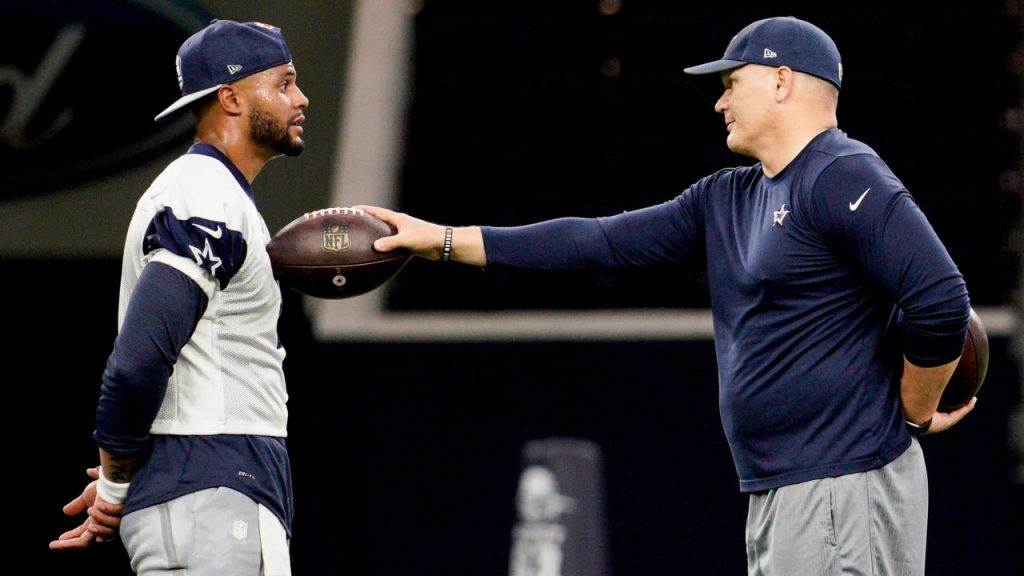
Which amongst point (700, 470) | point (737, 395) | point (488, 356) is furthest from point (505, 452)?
point (737, 395)

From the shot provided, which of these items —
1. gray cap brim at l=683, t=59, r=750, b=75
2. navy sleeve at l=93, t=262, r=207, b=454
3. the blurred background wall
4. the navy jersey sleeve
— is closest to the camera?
navy sleeve at l=93, t=262, r=207, b=454

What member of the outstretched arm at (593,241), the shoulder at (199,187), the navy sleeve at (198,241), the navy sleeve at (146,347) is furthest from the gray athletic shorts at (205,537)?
the outstretched arm at (593,241)

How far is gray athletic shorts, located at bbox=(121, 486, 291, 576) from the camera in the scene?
282 centimetres

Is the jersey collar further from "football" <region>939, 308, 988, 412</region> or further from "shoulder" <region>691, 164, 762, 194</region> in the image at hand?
"football" <region>939, 308, 988, 412</region>

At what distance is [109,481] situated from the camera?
292cm

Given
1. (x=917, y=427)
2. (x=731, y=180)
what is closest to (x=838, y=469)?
(x=917, y=427)

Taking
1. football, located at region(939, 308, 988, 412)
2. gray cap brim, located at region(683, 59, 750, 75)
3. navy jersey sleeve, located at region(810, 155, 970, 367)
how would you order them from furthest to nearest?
football, located at region(939, 308, 988, 412)
gray cap brim, located at region(683, 59, 750, 75)
navy jersey sleeve, located at region(810, 155, 970, 367)

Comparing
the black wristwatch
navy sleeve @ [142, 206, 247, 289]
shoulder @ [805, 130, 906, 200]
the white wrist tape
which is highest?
shoulder @ [805, 130, 906, 200]

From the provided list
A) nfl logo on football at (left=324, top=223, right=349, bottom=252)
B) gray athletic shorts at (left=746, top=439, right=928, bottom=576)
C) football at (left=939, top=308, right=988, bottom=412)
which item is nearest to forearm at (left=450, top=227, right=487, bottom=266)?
nfl logo on football at (left=324, top=223, right=349, bottom=252)

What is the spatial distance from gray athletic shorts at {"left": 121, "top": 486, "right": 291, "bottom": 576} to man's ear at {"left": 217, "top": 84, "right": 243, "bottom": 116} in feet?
2.61

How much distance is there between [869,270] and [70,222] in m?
3.96

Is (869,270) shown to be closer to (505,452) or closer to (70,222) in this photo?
(505,452)

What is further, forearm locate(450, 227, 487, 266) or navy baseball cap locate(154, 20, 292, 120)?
forearm locate(450, 227, 487, 266)

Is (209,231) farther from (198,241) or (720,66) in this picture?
(720,66)
